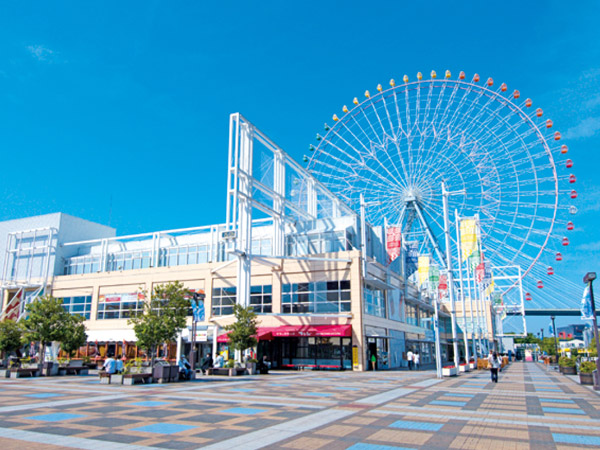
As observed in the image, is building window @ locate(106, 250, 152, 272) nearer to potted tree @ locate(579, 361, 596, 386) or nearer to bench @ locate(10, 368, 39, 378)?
bench @ locate(10, 368, 39, 378)

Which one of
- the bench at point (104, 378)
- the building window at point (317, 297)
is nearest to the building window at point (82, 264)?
the building window at point (317, 297)

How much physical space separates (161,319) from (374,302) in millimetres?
23155

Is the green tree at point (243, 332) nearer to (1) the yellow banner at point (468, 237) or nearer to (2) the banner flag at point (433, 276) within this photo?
(1) the yellow banner at point (468, 237)

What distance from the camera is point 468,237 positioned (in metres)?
37.2

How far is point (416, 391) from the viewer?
20250 mm

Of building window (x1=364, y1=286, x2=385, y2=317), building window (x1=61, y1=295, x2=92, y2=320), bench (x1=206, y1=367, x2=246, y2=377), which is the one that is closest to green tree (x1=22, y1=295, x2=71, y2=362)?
bench (x1=206, y1=367, x2=246, y2=377)

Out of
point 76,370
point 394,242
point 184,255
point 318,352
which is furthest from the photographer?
point 184,255

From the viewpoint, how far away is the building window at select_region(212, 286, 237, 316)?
45125 millimetres

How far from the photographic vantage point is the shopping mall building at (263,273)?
39.5 metres

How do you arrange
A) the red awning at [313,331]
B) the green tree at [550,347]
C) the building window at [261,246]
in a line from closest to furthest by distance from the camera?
the red awning at [313,331], the building window at [261,246], the green tree at [550,347]

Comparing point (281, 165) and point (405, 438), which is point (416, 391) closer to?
point (405, 438)

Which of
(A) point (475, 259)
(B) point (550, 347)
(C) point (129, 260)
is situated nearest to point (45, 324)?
(C) point (129, 260)

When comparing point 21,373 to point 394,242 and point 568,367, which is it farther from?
point 568,367

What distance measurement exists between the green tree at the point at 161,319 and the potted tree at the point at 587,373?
2116 cm
